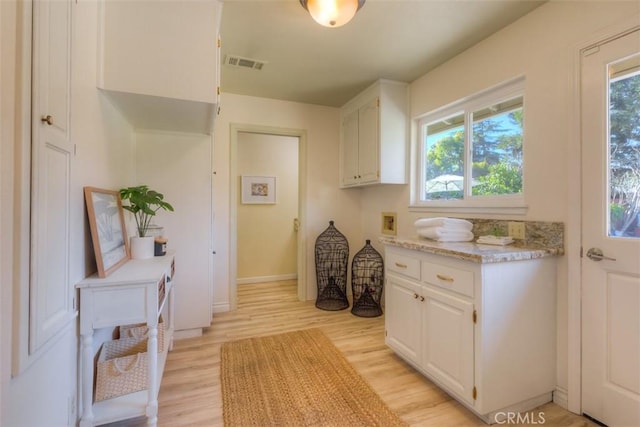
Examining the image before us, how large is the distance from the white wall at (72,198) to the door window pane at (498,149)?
8.36 ft

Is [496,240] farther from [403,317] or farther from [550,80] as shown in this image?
[550,80]

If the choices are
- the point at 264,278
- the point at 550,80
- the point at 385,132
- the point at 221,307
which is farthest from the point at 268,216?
the point at 550,80

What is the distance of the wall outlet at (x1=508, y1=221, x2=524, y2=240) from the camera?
6.16 feet

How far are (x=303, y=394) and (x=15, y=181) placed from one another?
1713 mm

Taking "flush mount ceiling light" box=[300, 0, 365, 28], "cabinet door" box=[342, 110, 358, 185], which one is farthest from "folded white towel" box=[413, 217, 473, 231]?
"flush mount ceiling light" box=[300, 0, 365, 28]

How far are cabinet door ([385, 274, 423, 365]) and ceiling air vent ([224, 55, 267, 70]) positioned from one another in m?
2.13

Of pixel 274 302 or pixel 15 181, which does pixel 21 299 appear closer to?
pixel 15 181

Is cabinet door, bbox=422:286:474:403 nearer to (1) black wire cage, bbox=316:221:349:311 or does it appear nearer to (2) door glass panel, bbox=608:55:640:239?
(2) door glass panel, bbox=608:55:640:239

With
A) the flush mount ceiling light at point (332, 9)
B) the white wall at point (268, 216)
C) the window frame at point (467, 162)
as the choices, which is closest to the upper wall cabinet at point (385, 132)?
the window frame at point (467, 162)

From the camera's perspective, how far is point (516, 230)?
1904 mm

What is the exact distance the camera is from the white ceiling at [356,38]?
1.85 m

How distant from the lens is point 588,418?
1.56 m

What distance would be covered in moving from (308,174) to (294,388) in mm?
2333

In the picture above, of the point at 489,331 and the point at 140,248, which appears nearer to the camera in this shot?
the point at 489,331
